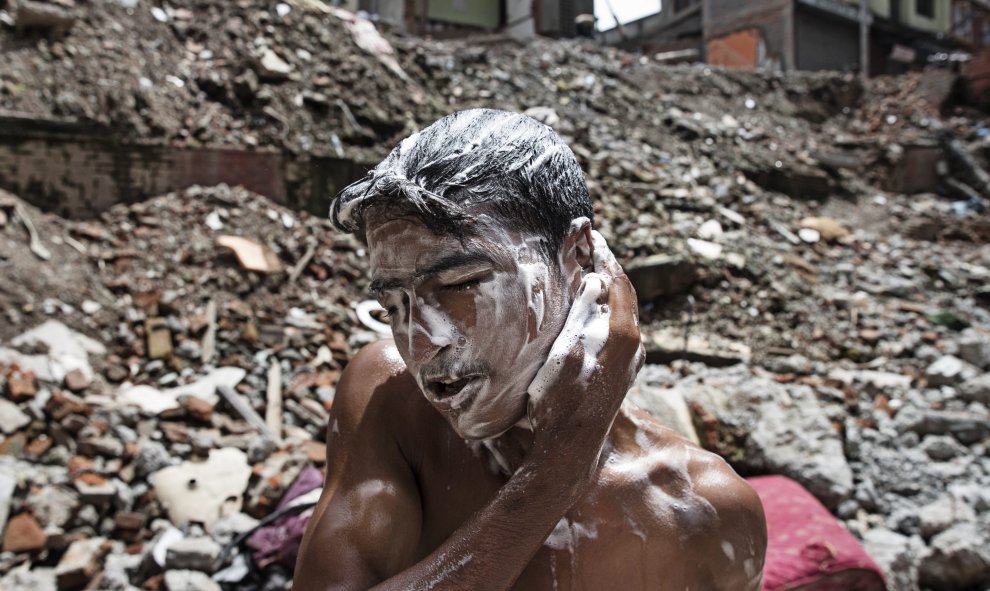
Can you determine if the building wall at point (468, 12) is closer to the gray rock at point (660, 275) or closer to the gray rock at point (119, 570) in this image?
the gray rock at point (660, 275)

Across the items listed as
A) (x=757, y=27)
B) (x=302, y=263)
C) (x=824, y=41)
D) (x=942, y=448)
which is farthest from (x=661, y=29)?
(x=942, y=448)

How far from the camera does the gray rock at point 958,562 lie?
4.08 m

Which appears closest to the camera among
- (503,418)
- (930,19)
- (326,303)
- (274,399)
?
(503,418)

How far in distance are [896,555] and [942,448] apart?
5.42 ft

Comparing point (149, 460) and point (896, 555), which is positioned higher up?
point (149, 460)

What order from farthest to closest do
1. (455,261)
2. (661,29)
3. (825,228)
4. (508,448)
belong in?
(661,29), (825,228), (508,448), (455,261)

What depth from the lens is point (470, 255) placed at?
3.96 ft

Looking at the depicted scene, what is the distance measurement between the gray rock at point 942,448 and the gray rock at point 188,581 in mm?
4900

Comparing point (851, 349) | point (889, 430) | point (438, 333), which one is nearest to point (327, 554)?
point (438, 333)

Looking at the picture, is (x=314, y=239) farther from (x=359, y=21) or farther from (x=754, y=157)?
(x=754, y=157)

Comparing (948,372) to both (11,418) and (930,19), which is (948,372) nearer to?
(11,418)

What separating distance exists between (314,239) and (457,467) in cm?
633

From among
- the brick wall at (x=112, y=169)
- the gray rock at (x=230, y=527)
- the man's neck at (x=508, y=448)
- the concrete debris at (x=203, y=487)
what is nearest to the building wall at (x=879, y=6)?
the brick wall at (x=112, y=169)

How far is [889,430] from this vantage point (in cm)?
565
